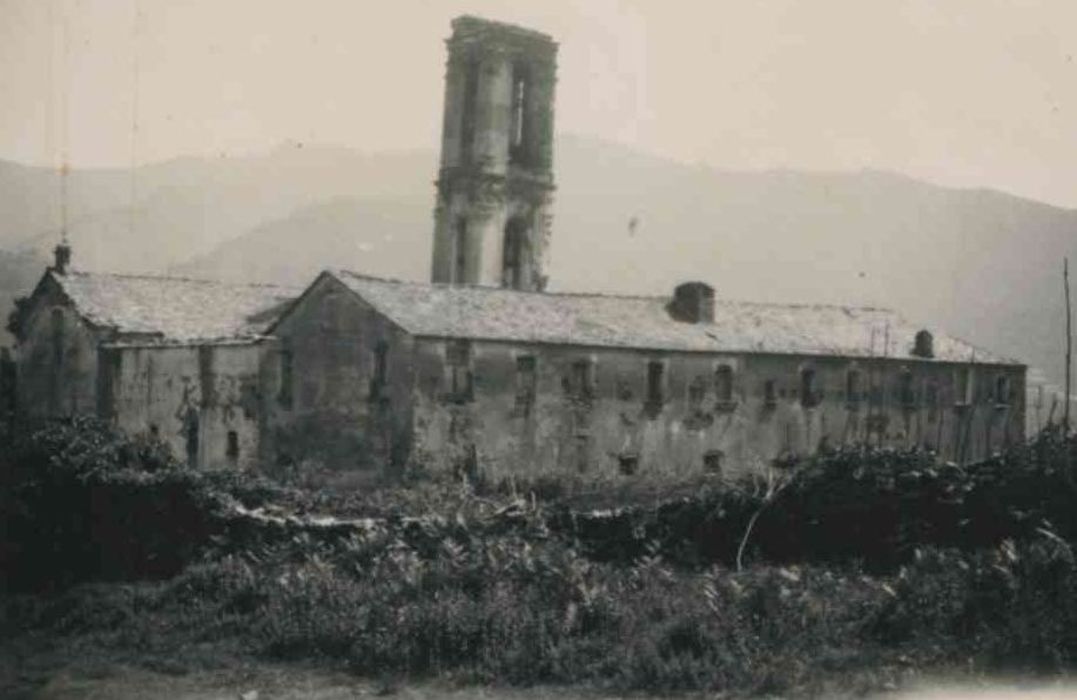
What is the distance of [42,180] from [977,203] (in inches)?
2909

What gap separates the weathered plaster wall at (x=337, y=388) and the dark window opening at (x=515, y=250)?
8613 mm

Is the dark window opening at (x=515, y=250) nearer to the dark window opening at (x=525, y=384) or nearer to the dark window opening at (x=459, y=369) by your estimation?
the dark window opening at (x=525, y=384)

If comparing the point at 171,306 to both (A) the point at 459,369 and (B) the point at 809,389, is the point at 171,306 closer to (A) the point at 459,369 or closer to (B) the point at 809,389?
(A) the point at 459,369

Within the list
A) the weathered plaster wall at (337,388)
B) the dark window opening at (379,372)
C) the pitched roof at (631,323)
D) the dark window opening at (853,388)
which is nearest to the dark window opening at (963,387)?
the pitched roof at (631,323)

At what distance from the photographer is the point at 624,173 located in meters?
121

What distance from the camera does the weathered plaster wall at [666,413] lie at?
94.3ft

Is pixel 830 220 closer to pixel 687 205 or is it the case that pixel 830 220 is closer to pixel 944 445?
pixel 687 205

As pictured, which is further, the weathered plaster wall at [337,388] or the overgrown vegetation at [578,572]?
the weathered plaster wall at [337,388]

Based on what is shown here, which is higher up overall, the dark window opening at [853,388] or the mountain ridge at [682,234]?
the mountain ridge at [682,234]

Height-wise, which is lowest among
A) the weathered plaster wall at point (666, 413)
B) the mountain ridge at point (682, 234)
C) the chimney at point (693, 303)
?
the weathered plaster wall at point (666, 413)

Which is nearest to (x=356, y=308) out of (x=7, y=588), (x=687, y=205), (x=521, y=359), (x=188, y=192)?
(x=521, y=359)

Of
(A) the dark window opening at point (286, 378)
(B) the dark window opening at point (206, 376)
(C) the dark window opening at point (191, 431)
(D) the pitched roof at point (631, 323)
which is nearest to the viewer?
(D) the pitched roof at point (631, 323)

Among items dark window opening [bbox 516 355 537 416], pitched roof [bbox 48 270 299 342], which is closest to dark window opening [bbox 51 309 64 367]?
pitched roof [bbox 48 270 299 342]

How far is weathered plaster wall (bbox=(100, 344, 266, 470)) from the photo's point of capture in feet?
107
